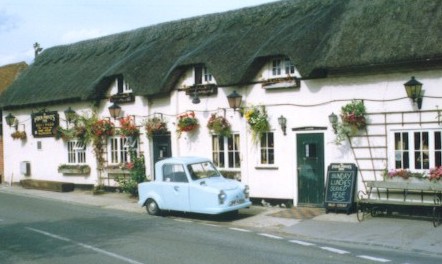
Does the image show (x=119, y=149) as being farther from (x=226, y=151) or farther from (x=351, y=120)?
(x=351, y=120)

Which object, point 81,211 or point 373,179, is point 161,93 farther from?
point 373,179

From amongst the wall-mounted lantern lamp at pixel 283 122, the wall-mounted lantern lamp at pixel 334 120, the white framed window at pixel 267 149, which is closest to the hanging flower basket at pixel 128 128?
the white framed window at pixel 267 149

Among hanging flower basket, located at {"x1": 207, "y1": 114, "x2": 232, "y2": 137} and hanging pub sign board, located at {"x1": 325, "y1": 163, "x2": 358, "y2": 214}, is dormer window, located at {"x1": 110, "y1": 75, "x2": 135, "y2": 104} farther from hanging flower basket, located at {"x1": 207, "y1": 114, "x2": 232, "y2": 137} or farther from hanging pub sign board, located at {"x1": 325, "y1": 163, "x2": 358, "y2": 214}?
hanging pub sign board, located at {"x1": 325, "y1": 163, "x2": 358, "y2": 214}

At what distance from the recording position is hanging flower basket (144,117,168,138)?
18.7m

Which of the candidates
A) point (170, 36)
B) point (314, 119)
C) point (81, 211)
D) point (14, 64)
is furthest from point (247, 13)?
point (14, 64)

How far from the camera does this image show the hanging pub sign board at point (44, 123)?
23.4m

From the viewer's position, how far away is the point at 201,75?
17.7m

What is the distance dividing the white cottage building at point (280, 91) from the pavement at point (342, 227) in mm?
1251

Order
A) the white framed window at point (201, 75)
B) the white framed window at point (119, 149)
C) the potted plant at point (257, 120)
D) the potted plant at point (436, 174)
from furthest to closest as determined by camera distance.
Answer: the white framed window at point (119, 149), the white framed window at point (201, 75), the potted plant at point (257, 120), the potted plant at point (436, 174)

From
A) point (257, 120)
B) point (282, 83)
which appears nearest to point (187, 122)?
point (257, 120)

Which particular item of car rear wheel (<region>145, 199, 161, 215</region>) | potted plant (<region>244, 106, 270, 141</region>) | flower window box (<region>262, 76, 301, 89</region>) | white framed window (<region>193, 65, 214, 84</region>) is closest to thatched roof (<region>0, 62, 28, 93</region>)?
white framed window (<region>193, 65, 214, 84</region>)

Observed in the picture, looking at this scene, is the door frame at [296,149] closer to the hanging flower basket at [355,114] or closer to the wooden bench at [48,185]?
the hanging flower basket at [355,114]

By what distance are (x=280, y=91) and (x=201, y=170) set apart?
363cm

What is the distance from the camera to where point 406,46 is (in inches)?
504
